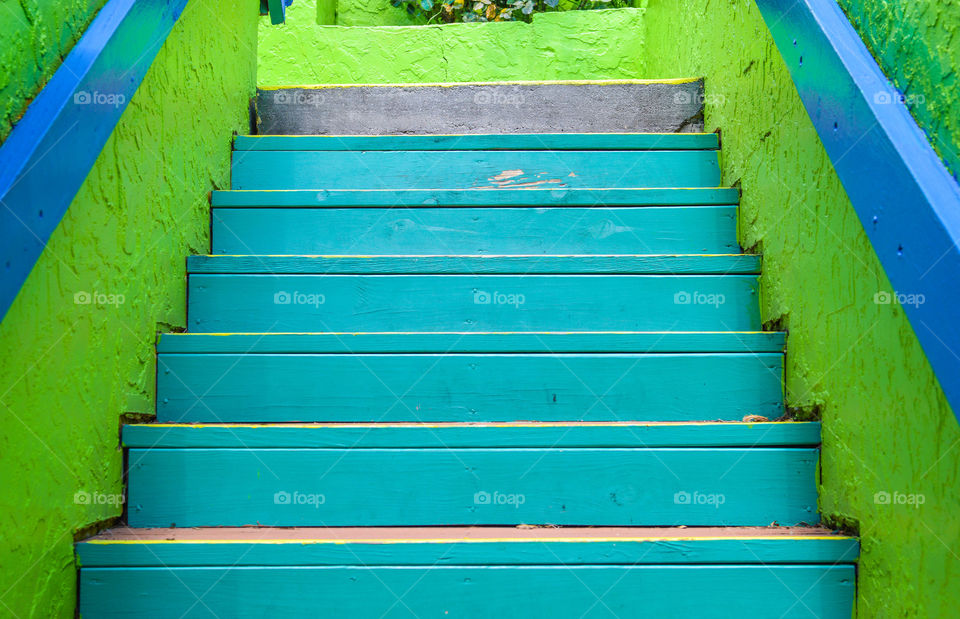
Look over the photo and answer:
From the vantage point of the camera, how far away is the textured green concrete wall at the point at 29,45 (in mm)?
889

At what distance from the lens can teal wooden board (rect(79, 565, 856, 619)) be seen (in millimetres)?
1062

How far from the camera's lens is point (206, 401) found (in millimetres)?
1335

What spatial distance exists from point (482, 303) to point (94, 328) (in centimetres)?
75

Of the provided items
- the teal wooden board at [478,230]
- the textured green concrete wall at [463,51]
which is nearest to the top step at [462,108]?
the teal wooden board at [478,230]

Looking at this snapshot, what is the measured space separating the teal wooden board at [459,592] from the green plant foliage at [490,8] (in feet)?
11.7

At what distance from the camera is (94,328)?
3.78ft

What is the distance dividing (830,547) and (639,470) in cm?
31

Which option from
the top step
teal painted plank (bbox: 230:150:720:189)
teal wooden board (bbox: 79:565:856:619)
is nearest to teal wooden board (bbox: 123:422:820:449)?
teal wooden board (bbox: 79:565:856:619)

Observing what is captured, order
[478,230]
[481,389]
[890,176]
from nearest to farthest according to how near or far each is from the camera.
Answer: [890,176] → [481,389] → [478,230]

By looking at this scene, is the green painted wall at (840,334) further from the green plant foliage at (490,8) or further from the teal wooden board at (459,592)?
the green plant foliage at (490,8)

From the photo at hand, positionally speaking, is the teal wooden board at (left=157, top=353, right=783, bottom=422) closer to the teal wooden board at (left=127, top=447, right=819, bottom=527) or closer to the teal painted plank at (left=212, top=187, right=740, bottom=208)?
the teal wooden board at (left=127, top=447, right=819, bottom=527)

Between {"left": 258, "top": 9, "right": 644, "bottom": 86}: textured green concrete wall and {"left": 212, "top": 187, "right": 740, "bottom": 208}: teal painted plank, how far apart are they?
2.23 meters

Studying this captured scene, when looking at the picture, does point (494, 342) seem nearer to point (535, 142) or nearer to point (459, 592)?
point (459, 592)

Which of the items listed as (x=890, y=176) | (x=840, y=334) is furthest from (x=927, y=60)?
(x=840, y=334)
